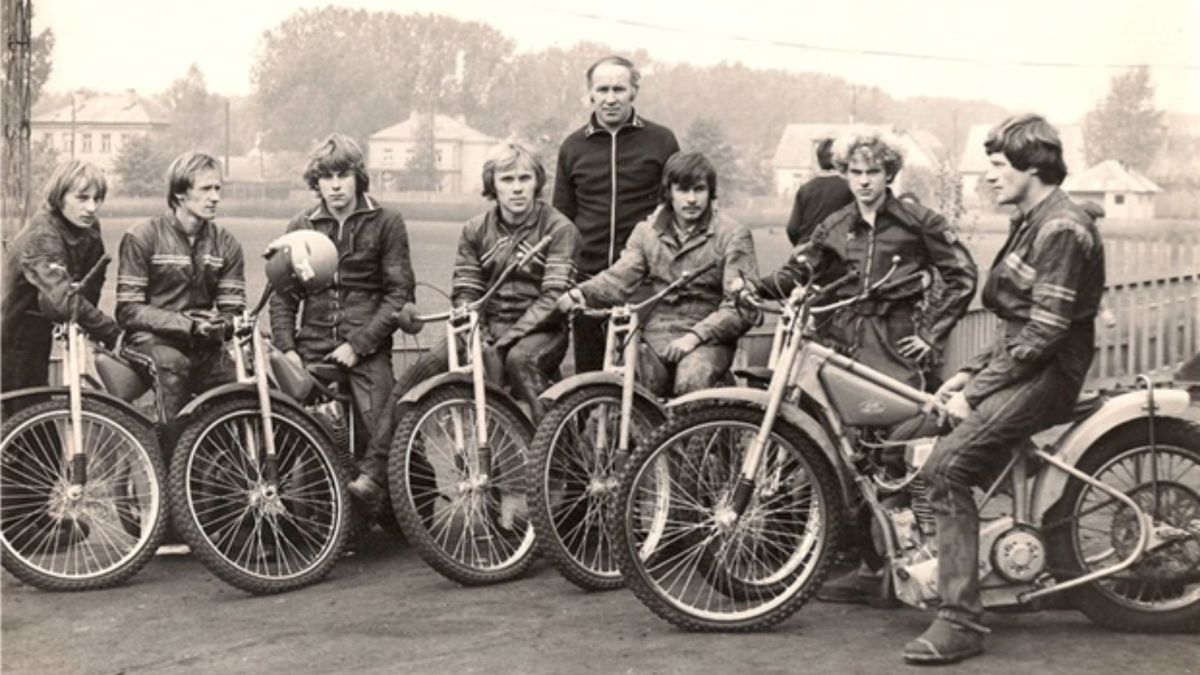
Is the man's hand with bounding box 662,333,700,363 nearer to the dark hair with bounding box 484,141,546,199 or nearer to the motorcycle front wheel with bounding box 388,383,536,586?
the motorcycle front wheel with bounding box 388,383,536,586

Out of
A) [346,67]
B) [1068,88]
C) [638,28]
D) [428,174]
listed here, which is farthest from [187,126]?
[1068,88]

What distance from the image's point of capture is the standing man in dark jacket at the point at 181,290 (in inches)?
235

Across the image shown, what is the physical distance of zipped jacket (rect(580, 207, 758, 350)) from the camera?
19.1ft

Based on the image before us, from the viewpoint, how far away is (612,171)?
6664 millimetres

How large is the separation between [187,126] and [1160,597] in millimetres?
9983

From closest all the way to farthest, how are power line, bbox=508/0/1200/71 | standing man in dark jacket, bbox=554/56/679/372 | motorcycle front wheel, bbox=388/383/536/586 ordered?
1. motorcycle front wheel, bbox=388/383/536/586
2. standing man in dark jacket, bbox=554/56/679/372
3. power line, bbox=508/0/1200/71

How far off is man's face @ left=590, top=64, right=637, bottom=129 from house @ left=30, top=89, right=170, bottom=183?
3342 mm

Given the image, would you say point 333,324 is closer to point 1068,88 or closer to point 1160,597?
point 1160,597

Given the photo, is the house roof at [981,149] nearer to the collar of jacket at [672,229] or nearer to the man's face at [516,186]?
the collar of jacket at [672,229]

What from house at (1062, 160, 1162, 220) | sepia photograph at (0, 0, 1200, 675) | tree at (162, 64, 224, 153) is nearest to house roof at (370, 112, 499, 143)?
tree at (162, 64, 224, 153)

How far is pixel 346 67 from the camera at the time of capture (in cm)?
1365

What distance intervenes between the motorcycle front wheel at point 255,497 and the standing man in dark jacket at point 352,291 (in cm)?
43

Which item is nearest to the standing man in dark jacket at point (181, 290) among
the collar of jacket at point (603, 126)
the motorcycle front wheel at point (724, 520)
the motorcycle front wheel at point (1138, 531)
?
the collar of jacket at point (603, 126)

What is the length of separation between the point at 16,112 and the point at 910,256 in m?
3.94
